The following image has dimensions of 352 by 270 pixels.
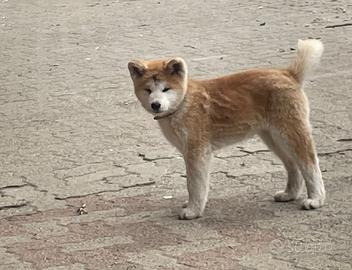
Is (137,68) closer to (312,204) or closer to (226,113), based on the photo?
(226,113)

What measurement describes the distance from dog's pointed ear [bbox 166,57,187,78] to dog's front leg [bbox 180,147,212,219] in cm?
49

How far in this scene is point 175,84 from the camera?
5.64m

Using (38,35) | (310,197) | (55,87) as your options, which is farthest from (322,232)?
(38,35)

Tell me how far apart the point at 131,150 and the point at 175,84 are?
1.87 metres

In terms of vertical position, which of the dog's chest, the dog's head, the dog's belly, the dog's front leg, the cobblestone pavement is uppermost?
the dog's head

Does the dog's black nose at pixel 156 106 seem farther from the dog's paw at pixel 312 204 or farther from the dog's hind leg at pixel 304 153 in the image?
the dog's paw at pixel 312 204

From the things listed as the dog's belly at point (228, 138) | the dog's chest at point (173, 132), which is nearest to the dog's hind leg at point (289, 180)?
the dog's belly at point (228, 138)

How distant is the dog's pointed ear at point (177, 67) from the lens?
5.60 metres

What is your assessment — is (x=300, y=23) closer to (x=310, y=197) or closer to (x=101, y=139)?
(x=101, y=139)

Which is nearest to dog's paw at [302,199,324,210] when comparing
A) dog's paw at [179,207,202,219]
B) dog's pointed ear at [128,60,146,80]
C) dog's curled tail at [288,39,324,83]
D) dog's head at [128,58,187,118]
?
dog's paw at [179,207,202,219]

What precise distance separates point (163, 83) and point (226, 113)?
0.46m

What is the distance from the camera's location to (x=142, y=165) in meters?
6.99

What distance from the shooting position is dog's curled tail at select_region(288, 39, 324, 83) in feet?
18.9

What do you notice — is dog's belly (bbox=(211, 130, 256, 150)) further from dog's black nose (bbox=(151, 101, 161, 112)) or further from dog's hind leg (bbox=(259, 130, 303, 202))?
dog's black nose (bbox=(151, 101, 161, 112))
